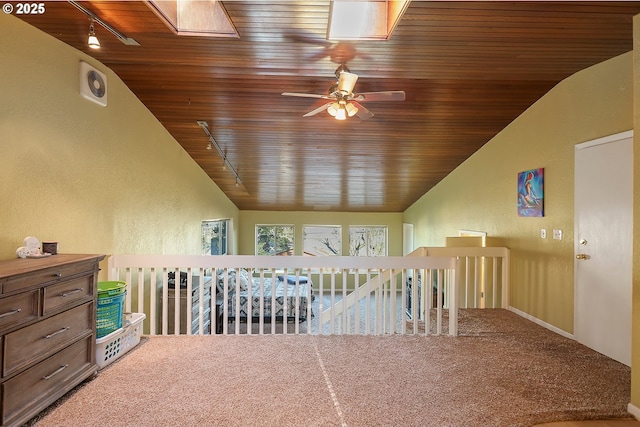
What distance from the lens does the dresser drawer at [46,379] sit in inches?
77.7

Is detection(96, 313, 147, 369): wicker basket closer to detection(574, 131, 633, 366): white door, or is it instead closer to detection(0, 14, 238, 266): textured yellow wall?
detection(0, 14, 238, 266): textured yellow wall

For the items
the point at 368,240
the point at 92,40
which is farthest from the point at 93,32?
the point at 368,240

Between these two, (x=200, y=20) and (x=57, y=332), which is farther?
(x=200, y=20)

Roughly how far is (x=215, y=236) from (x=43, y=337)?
5.63 m

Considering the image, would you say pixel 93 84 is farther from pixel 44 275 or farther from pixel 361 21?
pixel 361 21

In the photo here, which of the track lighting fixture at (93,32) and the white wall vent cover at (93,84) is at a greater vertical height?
the track lighting fixture at (93,32)

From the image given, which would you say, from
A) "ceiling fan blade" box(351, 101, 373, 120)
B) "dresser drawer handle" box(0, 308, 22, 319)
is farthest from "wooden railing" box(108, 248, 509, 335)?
"ceiling fan blade" box(351, 101, 373, 120)

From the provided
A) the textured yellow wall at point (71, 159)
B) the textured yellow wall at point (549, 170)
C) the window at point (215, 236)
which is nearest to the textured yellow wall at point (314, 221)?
the window at point (215, 236)

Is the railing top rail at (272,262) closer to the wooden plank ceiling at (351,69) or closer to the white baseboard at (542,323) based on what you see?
the white baseboard at (542,323)

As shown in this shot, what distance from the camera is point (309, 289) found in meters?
3.66

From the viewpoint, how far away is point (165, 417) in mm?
2225

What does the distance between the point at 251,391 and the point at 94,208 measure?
7.91ft

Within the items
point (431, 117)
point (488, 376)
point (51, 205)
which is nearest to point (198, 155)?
point (51, 205)

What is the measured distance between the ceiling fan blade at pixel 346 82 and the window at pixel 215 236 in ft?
15.1
